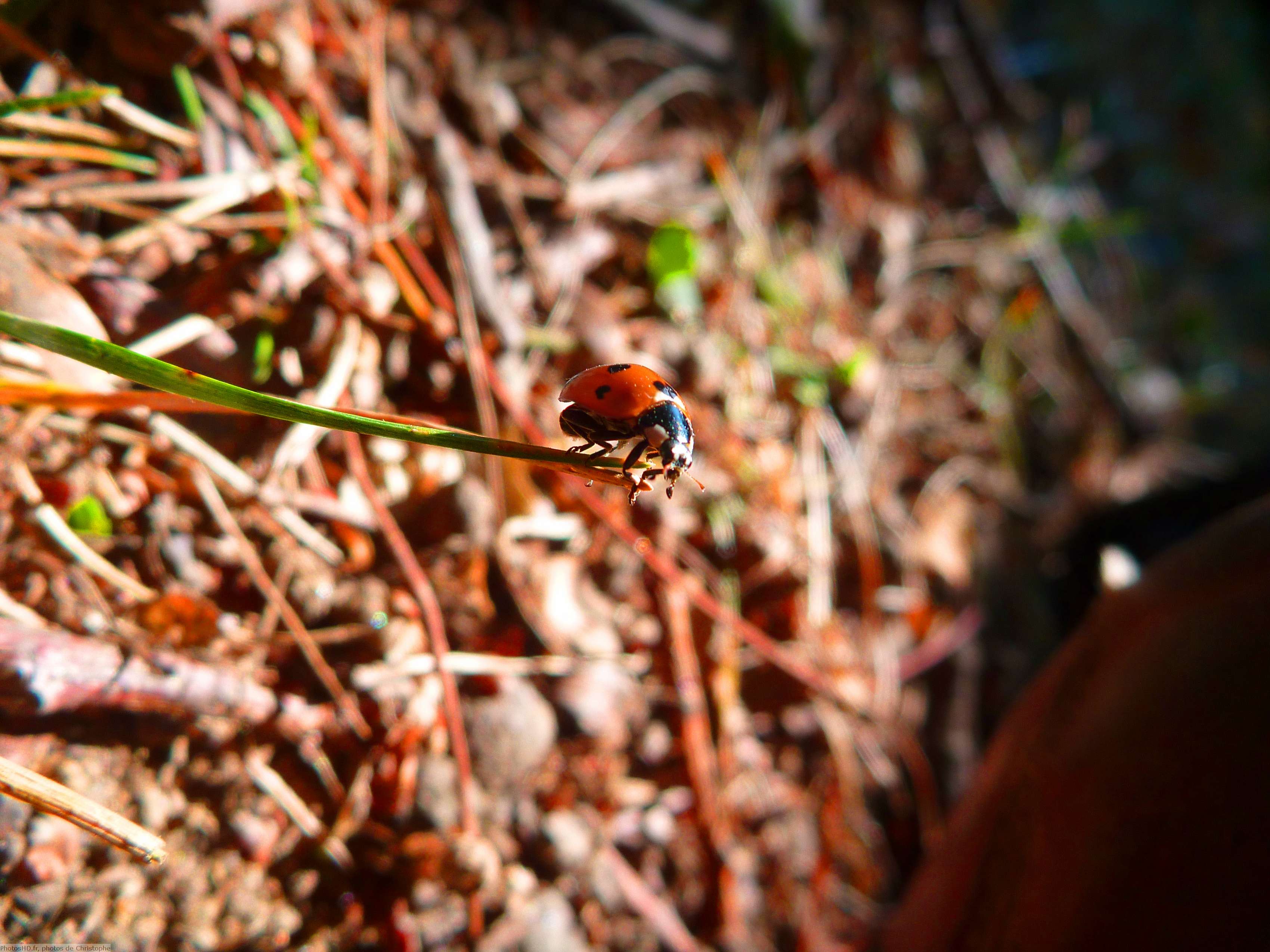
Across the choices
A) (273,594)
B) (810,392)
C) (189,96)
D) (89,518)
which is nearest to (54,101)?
(189,96)

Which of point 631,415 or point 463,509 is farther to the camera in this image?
point 463,509

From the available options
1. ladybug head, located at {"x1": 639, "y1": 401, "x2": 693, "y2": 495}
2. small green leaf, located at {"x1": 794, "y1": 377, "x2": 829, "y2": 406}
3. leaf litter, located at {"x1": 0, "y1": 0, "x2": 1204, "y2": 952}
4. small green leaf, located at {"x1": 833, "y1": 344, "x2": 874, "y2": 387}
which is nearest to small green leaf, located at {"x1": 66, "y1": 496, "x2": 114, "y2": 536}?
leaf litter, located at {"x1": 0, "y1": 0, "x2": 1204, "y2": 952}

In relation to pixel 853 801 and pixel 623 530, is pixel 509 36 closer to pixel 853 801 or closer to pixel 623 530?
pixel 623 530

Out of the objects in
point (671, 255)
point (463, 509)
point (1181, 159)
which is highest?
point (1181, 159)

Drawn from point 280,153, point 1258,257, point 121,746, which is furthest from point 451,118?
point 1258,257

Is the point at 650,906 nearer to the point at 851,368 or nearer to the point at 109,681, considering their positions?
the point at 109,681

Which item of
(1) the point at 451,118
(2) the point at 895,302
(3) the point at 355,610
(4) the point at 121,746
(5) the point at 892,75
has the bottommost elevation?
(4) the point at 121,746
